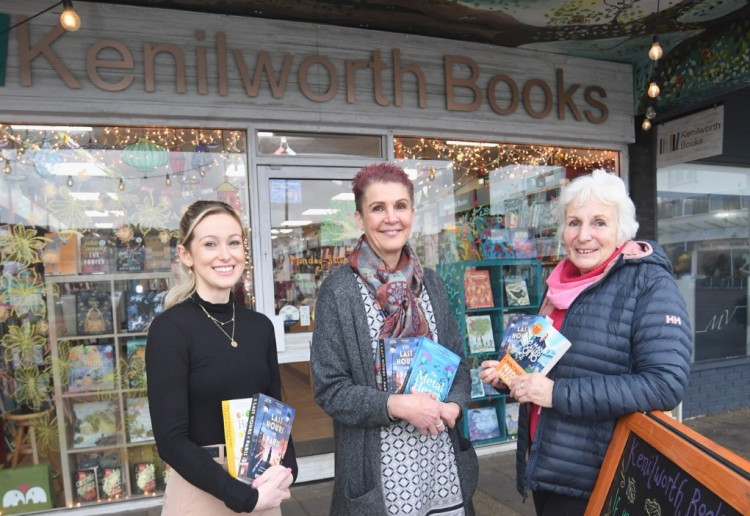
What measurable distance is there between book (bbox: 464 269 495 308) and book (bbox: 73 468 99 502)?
339cm

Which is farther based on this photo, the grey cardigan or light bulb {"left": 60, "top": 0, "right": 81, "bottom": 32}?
light bulb {"left": 60, "top": 0, "right": 81, "bottom": 32}

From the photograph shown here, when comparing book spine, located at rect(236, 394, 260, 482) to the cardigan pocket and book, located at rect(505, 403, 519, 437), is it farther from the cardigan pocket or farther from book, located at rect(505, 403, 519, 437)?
book, located at rect(505, 403, 519, 437)

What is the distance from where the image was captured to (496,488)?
362cm

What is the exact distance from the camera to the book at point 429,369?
1.57 m

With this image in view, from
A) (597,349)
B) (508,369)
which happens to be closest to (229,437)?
(508,369)

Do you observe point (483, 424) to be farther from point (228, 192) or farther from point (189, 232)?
point (189, 232)

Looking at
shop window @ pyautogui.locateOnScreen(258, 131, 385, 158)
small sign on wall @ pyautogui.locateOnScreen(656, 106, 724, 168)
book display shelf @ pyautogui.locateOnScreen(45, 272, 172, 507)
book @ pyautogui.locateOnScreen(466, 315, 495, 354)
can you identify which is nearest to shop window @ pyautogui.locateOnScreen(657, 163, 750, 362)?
small sign on wall @ pyautogui.locateOnScreen(656, 106, 724, 168)

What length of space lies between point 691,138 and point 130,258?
5.32 meters

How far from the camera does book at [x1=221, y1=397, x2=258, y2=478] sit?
1.35 meters

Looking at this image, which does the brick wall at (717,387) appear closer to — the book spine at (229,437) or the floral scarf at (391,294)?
the floral scarf at (391,294)

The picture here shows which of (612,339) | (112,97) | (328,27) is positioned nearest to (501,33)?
(328,27)

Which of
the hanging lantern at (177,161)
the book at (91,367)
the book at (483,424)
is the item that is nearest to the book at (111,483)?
the book at (91,367)

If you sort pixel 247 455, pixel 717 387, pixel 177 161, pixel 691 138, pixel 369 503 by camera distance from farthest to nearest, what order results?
pixel 717 387, pixel 691 138, pixel 177 161, pixel 369 503, pixel 247 455

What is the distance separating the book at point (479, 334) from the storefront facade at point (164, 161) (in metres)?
1.43
